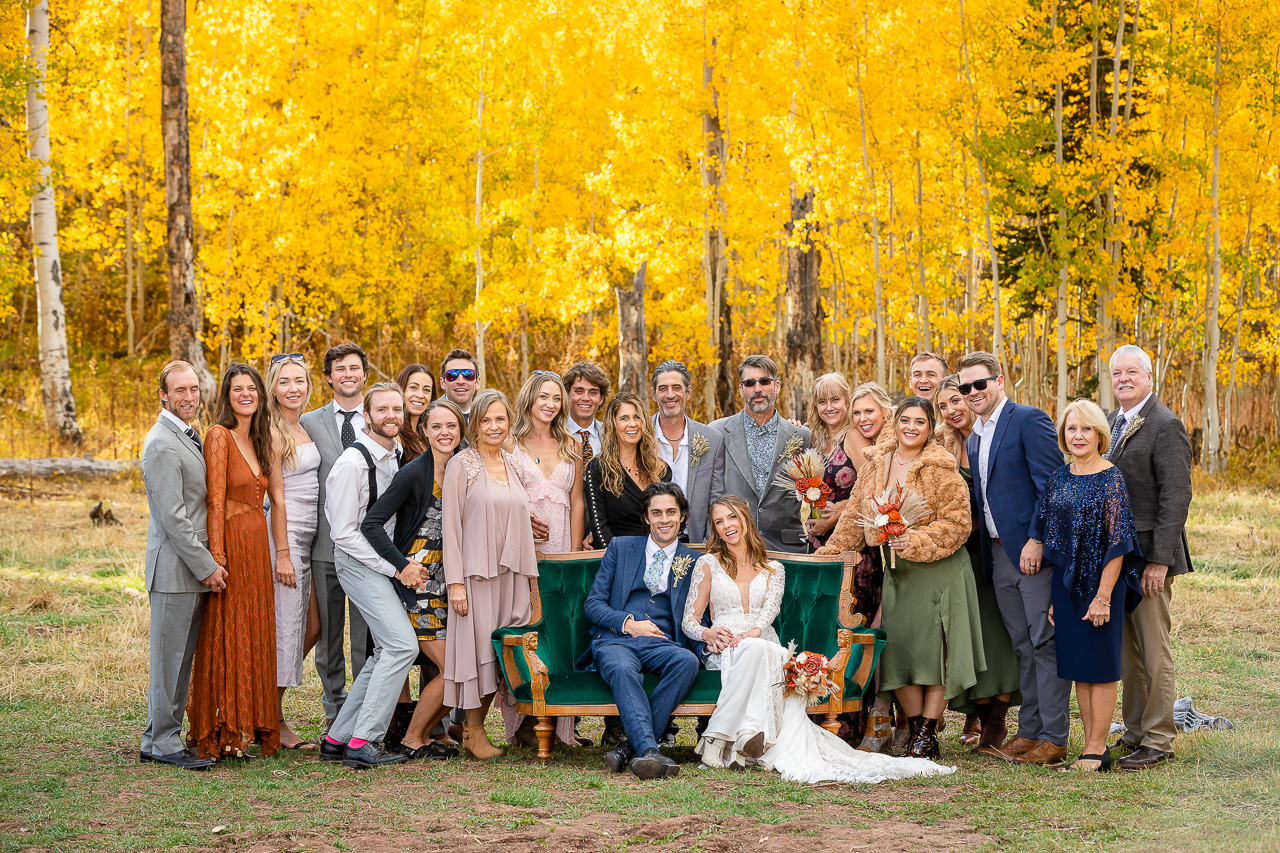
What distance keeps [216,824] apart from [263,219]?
635 inches

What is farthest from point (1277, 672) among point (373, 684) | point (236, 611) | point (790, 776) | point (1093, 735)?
point (236, 611)

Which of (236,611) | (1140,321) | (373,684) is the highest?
(1140,321)

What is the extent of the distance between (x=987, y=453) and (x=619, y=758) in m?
2.29

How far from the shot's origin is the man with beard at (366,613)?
5.25m

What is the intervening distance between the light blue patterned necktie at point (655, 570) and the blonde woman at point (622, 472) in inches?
8.2

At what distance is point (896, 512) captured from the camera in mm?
5238

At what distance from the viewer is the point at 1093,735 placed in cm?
502

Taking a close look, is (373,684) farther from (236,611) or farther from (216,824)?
(216,824)

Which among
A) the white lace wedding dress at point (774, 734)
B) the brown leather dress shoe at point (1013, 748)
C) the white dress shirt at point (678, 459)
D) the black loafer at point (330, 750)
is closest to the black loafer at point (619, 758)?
the white lace wedding dress at point (774, 734)

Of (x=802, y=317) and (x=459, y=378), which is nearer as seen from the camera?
(x=459, y=378)

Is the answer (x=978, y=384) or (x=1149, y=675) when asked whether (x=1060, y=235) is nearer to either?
(x=978, y=384)

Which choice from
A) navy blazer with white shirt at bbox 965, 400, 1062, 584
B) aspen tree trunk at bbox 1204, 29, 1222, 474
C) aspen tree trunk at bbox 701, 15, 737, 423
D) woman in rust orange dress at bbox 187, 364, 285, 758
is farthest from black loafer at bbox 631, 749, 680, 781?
aspen tree trunk at bbox 701, 15, 737, 423

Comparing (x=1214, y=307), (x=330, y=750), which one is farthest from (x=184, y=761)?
(x=1214, y=307)

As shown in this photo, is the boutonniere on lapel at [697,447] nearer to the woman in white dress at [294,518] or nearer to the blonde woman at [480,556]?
the blonde woman at [480,556]
